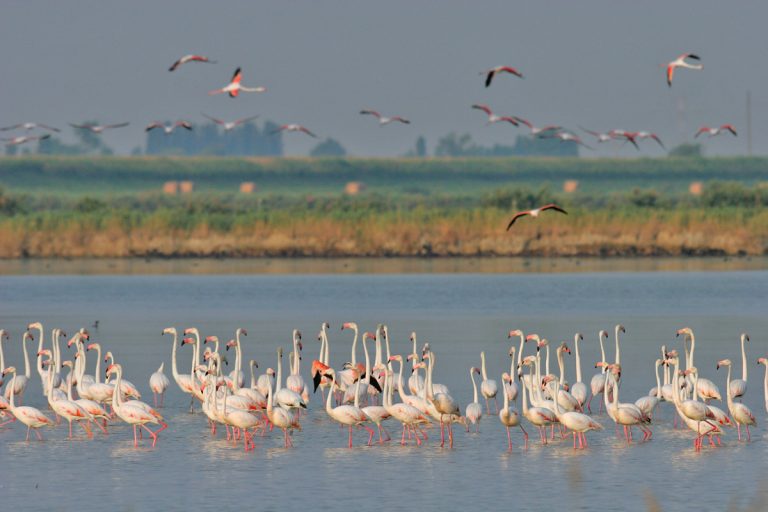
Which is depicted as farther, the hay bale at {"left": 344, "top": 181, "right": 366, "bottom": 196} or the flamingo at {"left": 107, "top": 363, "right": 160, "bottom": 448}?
the hay bale at {"left": 344, "top": 181, "right": 366, "bottom": 196}

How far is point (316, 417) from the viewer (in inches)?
782

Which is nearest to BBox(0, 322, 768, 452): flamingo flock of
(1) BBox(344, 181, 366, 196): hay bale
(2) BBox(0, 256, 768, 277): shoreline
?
(2) BBox(0, 256, 768, 277): shoreline

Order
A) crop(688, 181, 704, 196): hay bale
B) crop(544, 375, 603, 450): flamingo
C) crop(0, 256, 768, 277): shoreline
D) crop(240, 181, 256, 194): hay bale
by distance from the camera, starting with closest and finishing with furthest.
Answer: crop(544, 375, 603, 450): flamingo, crop(0, 256, 768, 277): shoreline, crop(688, 181, 704, 196): hay bale, crop(240, 181, 256, 194): hay bale

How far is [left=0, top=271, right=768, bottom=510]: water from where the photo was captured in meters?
14.8

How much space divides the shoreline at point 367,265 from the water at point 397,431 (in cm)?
629

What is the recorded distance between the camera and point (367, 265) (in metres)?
52.8

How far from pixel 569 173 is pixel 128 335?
12989 cm

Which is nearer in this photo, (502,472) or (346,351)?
(502,472)

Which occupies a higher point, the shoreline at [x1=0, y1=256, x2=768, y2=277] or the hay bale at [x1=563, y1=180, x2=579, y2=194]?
the hay bale at [x1=563, y1=180, x2=579, y2=194]

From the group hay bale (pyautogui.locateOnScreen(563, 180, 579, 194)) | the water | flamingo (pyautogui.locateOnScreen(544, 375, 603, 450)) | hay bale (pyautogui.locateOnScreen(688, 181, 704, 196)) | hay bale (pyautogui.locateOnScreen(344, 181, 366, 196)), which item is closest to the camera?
the water

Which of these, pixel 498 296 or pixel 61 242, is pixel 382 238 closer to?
pixel 61 242

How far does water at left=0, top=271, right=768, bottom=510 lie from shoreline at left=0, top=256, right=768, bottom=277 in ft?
20.6

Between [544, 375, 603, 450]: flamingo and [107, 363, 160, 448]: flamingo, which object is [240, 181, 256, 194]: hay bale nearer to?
[107, 363, 160, 448]: flamingo

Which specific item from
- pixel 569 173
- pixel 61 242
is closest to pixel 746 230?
pixel 61 242
